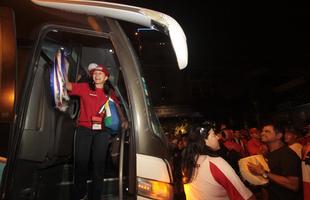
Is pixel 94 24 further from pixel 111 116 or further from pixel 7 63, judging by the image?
pixel 111 116

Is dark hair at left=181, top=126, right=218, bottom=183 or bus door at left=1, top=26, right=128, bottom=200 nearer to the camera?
bus door at left=1, top=26, right=128, bottom=200

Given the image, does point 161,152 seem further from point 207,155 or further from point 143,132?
point 207,155

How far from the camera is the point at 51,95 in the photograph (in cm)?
329

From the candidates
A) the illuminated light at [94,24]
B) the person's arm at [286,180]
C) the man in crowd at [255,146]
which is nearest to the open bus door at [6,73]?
the illuminated light at [94,24]

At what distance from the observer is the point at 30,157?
287 centimetres

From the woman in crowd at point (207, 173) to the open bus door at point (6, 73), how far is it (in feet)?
6.63

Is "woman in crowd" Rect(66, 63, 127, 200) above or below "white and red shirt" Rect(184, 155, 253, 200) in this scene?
above

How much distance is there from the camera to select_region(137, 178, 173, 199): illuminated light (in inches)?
99.0

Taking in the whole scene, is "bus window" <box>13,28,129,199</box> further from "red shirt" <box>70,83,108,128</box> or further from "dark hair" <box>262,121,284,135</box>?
"dark hair" <box>262,121,284,135</box>

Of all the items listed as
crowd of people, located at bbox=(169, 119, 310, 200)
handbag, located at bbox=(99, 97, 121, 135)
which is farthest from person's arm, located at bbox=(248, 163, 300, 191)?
handbag, located at bbox=(99, 97, 121, 135)

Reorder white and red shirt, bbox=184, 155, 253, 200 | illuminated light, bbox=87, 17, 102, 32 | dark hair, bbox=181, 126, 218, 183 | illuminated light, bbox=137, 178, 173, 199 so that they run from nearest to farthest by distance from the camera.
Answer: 1. illuminated light, bbox=137, 178, 173, 199
2. illuminated light, bbox=87, 17, 102, 32
3. white and red shirt, bbox=184, 155, 253, 200
4. dark hair, bbox=181, 126, 218, 183

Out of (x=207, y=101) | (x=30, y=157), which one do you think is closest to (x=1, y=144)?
(x=30, y=157)

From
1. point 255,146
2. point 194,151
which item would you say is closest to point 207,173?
point 194,151

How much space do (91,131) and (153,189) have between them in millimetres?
1194
